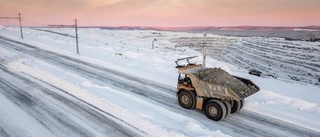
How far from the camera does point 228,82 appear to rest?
9.92 meters

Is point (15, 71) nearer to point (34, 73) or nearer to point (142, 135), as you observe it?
point (34, 73)

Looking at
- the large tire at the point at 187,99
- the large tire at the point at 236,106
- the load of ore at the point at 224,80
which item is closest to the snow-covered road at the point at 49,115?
the large tire at the point at 187,99

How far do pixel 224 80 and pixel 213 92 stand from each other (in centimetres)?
103

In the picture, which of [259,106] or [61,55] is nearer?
[259,106]

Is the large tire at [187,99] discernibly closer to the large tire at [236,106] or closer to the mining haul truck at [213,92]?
the mining haul truck at [213,92]

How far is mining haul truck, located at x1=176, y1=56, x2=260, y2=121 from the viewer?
9.17 m

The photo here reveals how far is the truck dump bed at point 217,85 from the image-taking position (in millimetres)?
9078

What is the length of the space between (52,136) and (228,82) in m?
7.24

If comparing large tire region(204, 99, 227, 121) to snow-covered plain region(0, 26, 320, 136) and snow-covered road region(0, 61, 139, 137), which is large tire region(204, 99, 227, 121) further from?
snow-covered road region(0, 61, 139, 137)

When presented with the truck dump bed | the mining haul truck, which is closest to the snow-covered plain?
the mining haul truck

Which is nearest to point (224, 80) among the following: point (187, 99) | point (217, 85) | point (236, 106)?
point (217, 85)

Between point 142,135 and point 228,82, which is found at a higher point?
point 228,82

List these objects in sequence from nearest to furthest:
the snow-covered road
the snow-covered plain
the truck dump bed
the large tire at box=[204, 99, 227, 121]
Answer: the snow-covered road → the snow-covered plain → the truck dump bed → the large tire at box=[204, 99, 227, 121]

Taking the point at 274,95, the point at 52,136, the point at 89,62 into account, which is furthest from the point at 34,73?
the point at 274,95
